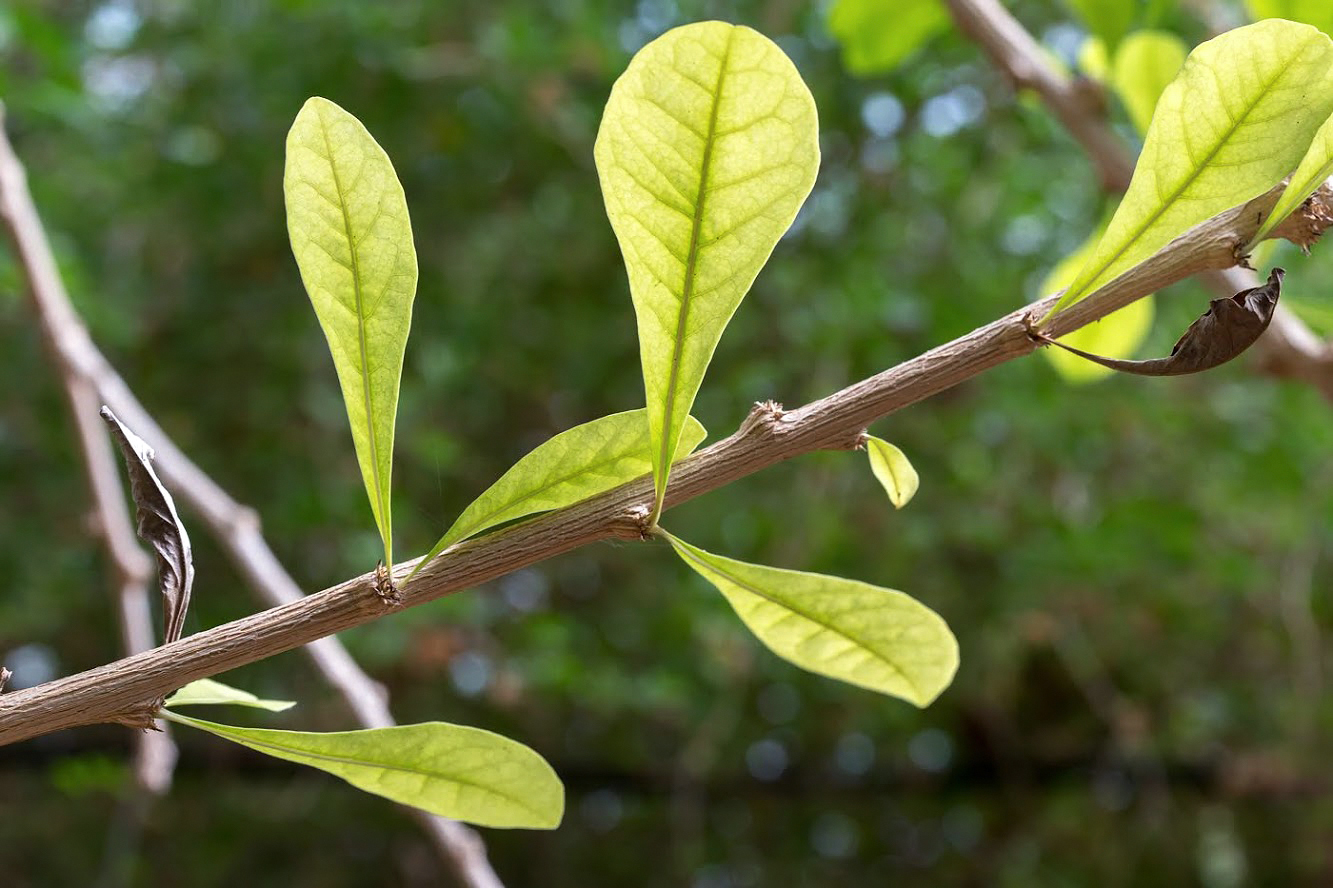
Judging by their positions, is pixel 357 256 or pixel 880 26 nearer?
pixel 357 256

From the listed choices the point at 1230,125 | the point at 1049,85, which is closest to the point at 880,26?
the point at 1049,85

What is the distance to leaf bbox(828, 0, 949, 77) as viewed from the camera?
543 mm

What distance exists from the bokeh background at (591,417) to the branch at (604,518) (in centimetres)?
76

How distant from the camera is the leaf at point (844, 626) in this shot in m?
0.18

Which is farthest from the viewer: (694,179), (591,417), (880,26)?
(591,417)

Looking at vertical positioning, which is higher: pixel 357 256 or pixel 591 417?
pixel 357 256

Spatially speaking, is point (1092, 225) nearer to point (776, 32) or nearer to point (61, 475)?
point (776, 32)

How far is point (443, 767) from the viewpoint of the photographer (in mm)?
197

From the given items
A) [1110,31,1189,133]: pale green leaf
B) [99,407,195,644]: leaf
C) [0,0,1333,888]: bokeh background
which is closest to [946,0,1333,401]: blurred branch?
[1110,31,1189,133]: pale green leaf

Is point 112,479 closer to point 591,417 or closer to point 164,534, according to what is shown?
point 164,534

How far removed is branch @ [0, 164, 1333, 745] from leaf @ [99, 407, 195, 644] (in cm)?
2

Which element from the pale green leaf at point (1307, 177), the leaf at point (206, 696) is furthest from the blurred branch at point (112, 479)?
the pale green leaf at point (1307, 177)

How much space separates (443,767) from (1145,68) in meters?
0.34

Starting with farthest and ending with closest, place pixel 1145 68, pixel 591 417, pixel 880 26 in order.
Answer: pixel 591 417, pixel 880 26, pixel 1145 68
